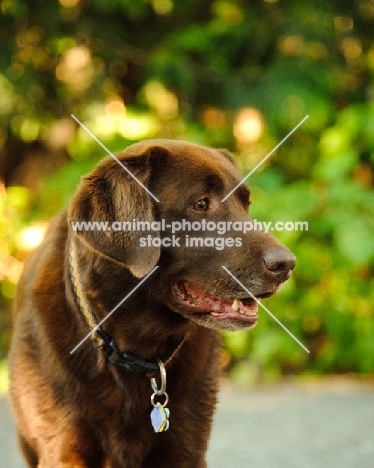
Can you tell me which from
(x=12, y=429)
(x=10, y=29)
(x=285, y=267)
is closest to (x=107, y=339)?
(x=285, y=267)

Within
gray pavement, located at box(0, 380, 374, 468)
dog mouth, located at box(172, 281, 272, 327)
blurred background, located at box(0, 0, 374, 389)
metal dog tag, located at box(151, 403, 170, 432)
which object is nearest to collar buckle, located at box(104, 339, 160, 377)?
metal dog tag, located at box(151, 403, 170, 432)

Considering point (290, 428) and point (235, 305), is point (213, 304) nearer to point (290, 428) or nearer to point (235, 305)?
point (235, 305)

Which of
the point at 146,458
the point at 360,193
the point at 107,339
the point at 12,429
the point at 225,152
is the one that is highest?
the point at 225,152

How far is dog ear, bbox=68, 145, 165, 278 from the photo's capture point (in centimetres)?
235

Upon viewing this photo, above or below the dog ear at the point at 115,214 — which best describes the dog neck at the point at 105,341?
below

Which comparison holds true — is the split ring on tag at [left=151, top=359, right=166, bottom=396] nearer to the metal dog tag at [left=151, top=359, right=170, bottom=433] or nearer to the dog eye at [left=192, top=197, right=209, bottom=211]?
the metal dog tag at [left=151, top=359, right=170, bottom=433]

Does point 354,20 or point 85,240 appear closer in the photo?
point 85,240

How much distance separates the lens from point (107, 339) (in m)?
2.54

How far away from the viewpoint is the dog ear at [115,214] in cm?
235

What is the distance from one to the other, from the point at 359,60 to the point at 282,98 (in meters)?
1.13

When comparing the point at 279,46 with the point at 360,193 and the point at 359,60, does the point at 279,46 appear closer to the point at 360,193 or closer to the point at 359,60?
the point at 359,60

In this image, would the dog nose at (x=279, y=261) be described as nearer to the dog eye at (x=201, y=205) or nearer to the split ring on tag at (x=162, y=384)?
the dog eye at (x=201, y=205)

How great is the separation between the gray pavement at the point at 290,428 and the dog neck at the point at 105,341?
164cm

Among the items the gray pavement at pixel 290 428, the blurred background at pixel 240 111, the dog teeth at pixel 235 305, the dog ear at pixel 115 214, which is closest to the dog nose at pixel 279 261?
the dog teeth at pixel 235 305
